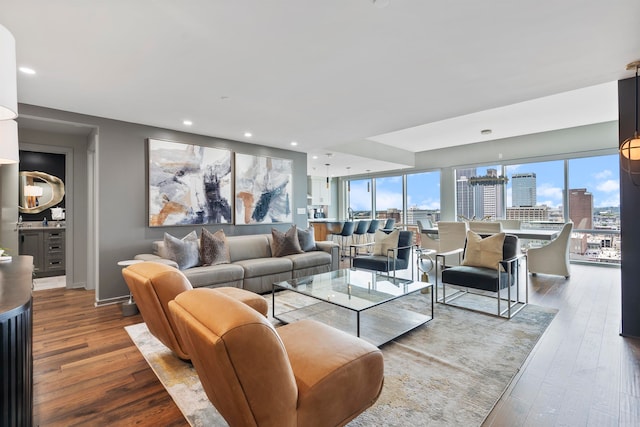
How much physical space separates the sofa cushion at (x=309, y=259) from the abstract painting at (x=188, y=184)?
1355mm

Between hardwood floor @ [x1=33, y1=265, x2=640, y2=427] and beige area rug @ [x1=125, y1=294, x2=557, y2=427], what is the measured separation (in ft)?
0.27

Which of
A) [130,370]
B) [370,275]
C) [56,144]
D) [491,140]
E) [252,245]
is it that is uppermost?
[491,140]

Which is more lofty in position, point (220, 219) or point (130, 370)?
point (220, 219)

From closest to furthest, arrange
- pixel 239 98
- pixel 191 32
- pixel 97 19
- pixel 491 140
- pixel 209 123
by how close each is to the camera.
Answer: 1. pixel 97 19
2. pixel 191 32
3. pixel 239 98
4. pixel 209 123
5. pixel 491 140

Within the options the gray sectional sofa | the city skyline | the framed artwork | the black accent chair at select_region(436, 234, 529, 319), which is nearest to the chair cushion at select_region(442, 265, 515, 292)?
the black accent chair at select_region(436, 234, 529, 319)

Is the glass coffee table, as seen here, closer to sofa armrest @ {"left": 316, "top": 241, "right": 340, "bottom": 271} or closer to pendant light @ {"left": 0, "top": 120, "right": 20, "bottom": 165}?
sofa armrest @ {"left": 316, "top": 241, "right": 340, "bottom": 271}

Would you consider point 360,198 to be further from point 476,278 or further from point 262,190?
point 476,278

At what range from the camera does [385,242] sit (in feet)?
15.2

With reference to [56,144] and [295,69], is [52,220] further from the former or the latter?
[295,69]

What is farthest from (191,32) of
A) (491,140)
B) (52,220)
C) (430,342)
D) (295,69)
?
(491,140)

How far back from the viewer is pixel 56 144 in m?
Result: 4.47

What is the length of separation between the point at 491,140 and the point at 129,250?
7.86 m

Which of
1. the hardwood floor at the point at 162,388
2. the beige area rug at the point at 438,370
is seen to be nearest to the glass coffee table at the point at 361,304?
the beige area rug at the point at 438,370

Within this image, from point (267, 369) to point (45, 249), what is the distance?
624 cm
